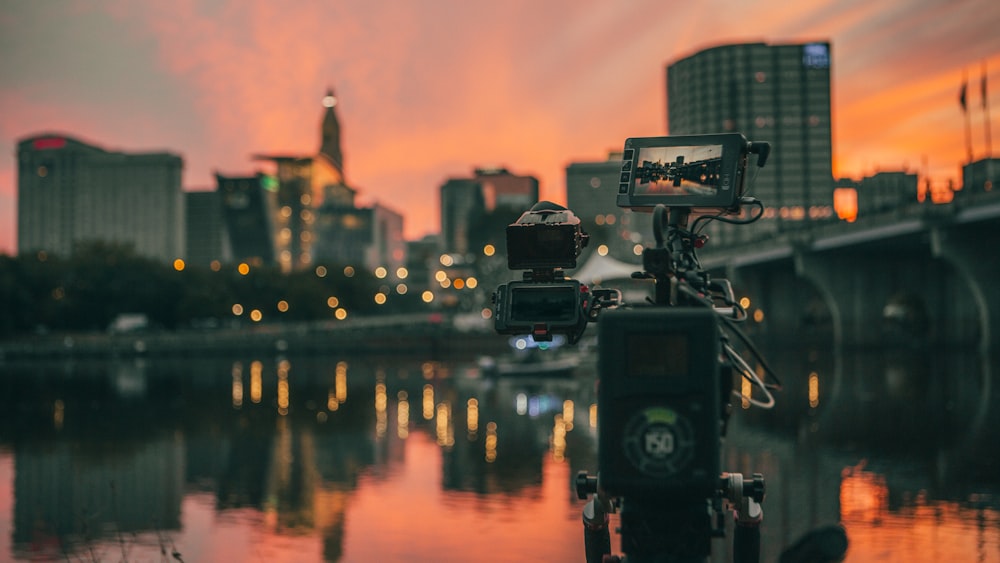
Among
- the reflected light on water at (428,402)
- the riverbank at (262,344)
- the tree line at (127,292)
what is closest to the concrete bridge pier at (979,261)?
the reflected light on water at (428,402)

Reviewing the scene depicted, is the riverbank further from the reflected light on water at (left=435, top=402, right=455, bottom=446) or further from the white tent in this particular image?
the reflected light on water at (left=435, top=402, right=455, bottom=446)

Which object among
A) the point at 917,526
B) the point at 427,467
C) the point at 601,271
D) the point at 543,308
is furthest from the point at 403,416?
the point at 543,308

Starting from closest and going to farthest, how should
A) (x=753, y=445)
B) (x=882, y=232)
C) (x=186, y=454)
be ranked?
(x=753, y=445)
(x=186, y=454)
(x=882, y=232)

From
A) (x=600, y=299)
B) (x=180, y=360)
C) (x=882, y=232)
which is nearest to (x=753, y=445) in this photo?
(x=600, y=299)

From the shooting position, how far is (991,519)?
29.1 metres

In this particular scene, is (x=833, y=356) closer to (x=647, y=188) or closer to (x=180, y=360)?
(x=180, y=360)

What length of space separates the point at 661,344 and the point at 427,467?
38.1m

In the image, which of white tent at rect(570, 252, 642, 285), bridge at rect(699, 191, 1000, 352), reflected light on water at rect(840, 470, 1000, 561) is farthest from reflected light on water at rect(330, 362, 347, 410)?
reflected light on water at rect(840, 470, 1000, 561)

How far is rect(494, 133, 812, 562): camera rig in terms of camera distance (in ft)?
25.9

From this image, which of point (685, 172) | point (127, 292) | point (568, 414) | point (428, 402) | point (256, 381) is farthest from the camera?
point (127, 292)

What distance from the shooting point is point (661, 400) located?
792cm

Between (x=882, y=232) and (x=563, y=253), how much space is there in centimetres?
8010

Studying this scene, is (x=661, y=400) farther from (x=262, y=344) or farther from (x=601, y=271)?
(x=262, y=344)

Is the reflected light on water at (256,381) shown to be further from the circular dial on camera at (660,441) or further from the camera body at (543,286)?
the circular dial on camera at (660,441)
